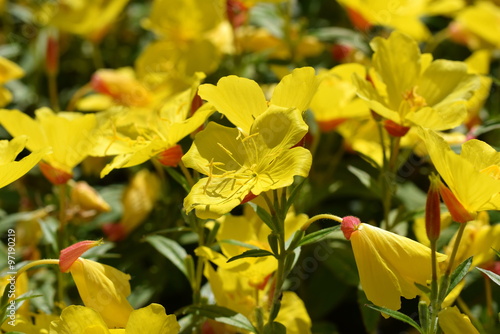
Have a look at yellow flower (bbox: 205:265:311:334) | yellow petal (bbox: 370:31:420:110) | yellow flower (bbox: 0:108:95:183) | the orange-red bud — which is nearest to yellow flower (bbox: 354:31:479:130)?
yellow petal (bbox: 370:31:420:110)

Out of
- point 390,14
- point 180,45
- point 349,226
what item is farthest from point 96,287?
point 390,14

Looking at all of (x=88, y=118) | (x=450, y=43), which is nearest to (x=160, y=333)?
(x=88, y=118)

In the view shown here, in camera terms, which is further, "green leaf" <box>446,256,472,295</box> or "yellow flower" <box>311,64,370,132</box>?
"yellow flower" <box>311,64,370,132</box>

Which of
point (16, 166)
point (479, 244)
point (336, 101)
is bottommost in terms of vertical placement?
point (479, 244)

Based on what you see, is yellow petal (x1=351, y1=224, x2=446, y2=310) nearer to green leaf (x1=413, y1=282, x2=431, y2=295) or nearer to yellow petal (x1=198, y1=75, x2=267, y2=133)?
green leaf (x1=413, y1=282, x2=431, y2=295)

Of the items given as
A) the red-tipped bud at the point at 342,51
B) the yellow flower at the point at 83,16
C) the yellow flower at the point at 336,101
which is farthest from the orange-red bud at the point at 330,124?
the yellow flower at the point at 83,16

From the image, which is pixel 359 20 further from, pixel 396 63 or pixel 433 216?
pixel 433 216

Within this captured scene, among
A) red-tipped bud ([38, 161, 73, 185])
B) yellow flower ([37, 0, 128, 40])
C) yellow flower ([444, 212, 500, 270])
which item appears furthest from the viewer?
yellow flower ([37, 0, 128, 40])

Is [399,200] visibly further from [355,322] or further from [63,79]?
[63,79]
